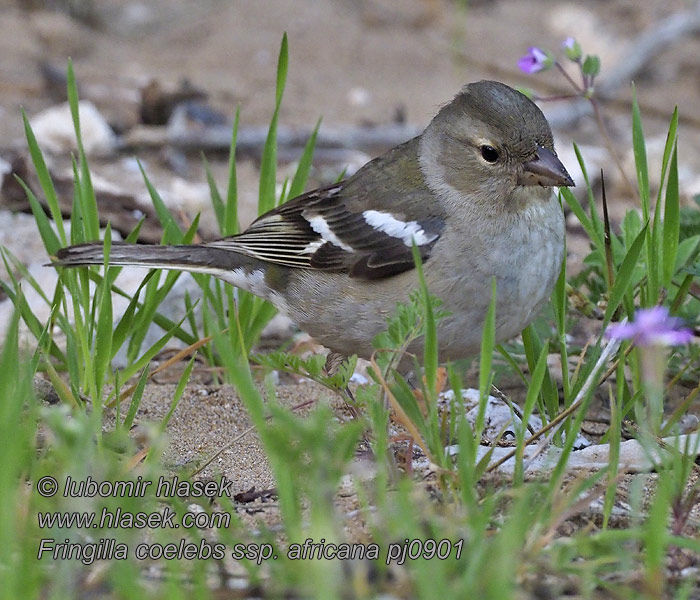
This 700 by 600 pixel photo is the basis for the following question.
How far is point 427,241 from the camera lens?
3816 mm

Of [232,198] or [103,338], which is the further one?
[232,198]

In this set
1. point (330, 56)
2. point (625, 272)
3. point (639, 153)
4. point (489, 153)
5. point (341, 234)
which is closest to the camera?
point (625, 272)

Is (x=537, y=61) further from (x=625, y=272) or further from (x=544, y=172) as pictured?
(x=625, y=272)

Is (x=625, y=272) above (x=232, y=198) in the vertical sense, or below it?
below

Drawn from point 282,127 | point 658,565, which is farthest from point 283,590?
point 282,127

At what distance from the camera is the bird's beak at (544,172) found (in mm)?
3662

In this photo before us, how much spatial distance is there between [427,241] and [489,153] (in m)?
0.42

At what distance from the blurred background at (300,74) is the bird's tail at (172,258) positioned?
1.57m

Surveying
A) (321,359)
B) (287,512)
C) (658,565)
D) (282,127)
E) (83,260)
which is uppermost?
(282,127)

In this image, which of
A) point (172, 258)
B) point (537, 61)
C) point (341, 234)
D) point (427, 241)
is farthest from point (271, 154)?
point (537, 61)

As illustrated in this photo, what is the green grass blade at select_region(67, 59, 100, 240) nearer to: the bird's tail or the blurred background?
the bird's tail

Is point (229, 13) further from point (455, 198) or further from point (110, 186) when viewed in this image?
point (455, 198)

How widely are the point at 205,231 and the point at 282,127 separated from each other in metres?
1.70

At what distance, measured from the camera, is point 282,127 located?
7.10 metres
